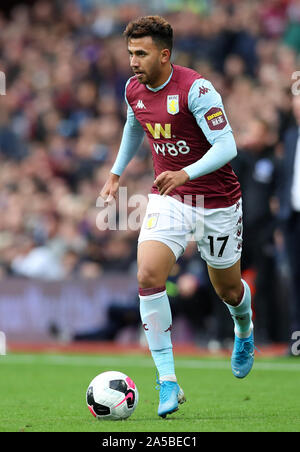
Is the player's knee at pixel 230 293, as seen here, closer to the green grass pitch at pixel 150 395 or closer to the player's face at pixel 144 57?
the green grass pitch at pixel 150 395

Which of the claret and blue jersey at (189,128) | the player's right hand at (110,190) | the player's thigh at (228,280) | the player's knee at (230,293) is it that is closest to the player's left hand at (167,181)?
the claret and blue jersey at (189,128)

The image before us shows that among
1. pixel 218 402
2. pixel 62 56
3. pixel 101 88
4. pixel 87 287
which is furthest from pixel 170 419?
pixel 62 56

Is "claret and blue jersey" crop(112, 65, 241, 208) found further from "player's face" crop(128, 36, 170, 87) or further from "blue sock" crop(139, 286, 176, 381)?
"blue sock" crop(139, 286, 176, 381)

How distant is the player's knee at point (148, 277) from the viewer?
19.5 ft

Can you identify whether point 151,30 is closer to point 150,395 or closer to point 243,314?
point 243,314

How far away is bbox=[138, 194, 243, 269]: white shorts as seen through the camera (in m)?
6.16

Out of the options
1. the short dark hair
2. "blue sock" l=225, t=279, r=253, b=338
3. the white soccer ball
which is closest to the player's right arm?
the short dark hair

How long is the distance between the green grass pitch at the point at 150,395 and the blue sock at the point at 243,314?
470 millimetres

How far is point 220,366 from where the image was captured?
9.73 meters

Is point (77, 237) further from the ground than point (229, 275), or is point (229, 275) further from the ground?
point (229, 275)

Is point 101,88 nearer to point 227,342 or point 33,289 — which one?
point 33,289

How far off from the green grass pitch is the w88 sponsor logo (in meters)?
1.63

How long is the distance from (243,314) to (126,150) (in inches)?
55.3

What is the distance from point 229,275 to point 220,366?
10.8 feet
